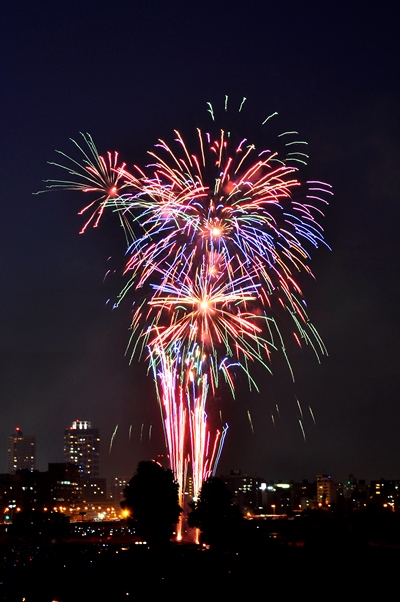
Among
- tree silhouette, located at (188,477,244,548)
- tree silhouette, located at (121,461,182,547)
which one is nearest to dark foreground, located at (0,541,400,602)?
tree silhouette, located at (121,461,182,547)

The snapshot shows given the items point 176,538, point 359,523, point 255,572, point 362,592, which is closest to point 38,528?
point 176,538

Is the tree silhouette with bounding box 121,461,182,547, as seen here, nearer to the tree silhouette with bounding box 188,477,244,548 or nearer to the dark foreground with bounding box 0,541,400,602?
the tree silhouette with bounding box 188,477,244,548

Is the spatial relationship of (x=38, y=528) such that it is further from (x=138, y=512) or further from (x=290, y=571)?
(x=290, y=571)

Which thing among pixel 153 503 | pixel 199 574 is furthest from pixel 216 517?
pixel 199 574

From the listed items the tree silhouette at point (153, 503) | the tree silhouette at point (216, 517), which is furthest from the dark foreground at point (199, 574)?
the tree silhouette at point (216, 517)

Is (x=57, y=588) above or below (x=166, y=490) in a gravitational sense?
below

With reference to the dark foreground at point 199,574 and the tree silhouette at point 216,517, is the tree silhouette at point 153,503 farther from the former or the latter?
the dark foreground at point 199,574
